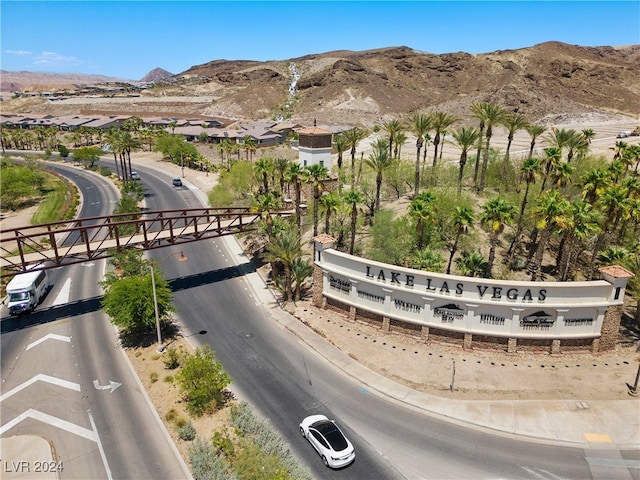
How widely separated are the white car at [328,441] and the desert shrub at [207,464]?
15.6 ft

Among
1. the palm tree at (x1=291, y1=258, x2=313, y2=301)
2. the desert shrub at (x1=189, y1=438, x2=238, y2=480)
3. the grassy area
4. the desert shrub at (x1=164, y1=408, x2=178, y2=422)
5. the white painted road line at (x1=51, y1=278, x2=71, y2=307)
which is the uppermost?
the palm tree at (x1=291, y1=258, x2=313, y2=301)

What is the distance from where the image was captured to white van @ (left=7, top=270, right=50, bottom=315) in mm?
38125

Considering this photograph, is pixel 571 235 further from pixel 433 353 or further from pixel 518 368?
pixel 433 353

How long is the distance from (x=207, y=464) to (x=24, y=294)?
27580 mm

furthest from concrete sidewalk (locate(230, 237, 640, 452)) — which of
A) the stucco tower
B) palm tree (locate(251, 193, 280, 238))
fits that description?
the stucco tower

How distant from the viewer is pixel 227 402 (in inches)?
1096

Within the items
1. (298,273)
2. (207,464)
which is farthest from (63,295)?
(207,464)

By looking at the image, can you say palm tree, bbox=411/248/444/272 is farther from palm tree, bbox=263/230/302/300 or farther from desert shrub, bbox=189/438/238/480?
desert shrub, bbox=189/438/238/480

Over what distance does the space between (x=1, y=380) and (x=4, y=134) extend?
501 ft

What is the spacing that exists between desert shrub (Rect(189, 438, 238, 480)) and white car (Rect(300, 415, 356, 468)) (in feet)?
15.6

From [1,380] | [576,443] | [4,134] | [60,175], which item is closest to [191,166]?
[60,175]

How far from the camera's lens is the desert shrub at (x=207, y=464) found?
69.9ft

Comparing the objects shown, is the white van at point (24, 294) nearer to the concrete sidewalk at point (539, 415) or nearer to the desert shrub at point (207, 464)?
the desert shrub at point (207, 464)

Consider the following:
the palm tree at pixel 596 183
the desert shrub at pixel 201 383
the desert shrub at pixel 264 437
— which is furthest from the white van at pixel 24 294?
the palm tree at pixel 596 183
